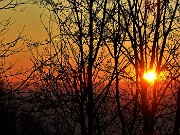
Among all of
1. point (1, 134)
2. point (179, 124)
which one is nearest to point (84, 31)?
point (179, 124)

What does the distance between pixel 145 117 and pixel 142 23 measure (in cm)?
300

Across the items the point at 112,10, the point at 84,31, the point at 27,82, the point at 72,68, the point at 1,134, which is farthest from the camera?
the point at 1,134

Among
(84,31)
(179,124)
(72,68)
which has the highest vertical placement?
(84,31)

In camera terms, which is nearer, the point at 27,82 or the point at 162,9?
the point at 27,82

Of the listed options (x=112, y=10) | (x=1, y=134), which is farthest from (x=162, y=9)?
(x=1, y=134)

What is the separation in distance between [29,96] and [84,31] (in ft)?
15.7

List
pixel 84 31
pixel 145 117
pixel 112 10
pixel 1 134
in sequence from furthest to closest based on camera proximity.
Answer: pixel 1 134, pixel 84 31, pixel 112 10, pixel 145 117

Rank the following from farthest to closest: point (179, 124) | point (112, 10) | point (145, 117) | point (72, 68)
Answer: point (179, 124)
point (72, 68)
point (112, 10)
point (145, 117)

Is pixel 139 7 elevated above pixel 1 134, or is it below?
below

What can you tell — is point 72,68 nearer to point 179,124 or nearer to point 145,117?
point 145,117

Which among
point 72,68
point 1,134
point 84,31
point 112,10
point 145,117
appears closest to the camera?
point 145,117

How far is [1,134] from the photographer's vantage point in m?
36.2

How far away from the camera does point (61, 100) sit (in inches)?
529

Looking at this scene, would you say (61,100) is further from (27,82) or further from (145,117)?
(27,82)
